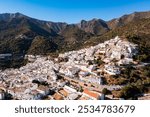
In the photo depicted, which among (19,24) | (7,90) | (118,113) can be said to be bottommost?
(7,90)

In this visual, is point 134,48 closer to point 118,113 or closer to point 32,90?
point 32,90

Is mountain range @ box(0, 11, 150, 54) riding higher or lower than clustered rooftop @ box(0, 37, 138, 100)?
higher

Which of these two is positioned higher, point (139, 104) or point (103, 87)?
point (139, 104)

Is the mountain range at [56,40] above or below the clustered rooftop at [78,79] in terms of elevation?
above

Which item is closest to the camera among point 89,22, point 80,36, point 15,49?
point 15,49

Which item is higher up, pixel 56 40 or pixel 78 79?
pixel 56 40

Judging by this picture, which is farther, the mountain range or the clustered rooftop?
the mountain range

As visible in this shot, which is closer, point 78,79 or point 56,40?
A: point 78,79

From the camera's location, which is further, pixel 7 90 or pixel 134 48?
pixel 134 48

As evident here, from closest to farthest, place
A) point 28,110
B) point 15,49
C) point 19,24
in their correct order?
point 28,110
point 15,49
point 19,24

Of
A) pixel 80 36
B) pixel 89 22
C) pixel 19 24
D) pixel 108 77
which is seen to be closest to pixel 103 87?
pixel 108 77

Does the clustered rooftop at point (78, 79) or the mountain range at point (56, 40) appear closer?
the clustered rooftop at point (78, 79)
